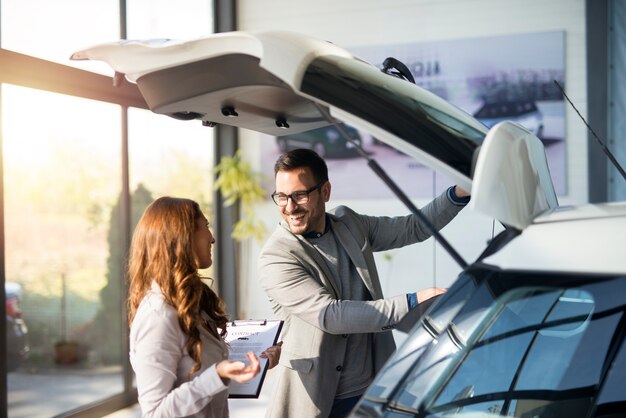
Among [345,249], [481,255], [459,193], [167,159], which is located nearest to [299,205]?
[345,249]

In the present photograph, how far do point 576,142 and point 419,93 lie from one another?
483cm

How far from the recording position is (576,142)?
5918 millimetres

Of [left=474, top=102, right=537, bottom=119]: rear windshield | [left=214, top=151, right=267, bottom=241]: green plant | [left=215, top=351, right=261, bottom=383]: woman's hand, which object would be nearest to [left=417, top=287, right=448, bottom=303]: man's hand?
[left=215, top=351, right=261, bottom=383]: woman's hand

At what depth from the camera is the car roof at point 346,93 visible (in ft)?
4.12

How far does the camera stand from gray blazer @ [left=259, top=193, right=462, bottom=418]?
6.08ft

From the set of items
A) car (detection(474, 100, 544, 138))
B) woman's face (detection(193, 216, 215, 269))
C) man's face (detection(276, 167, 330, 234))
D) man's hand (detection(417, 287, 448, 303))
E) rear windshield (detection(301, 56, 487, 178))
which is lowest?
man's hand (detection(417, 287, 448, 303))

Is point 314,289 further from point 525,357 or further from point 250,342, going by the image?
point 525,357

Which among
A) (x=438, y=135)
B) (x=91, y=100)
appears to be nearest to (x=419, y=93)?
(x=438, y=135)

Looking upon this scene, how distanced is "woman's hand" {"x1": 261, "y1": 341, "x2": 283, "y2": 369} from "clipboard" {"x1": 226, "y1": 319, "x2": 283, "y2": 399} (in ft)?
0.04

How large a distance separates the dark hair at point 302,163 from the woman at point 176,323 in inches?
11.2

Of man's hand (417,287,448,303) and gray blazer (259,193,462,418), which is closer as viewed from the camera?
man's hand (417,287,448,303)

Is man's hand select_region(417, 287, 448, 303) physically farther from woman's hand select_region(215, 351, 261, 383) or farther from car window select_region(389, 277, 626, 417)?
woman's hand select_region(215, 351, 261, 383)

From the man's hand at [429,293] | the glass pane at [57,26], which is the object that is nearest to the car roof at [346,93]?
the man's hand at [429,293]

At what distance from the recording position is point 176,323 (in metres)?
1.67
